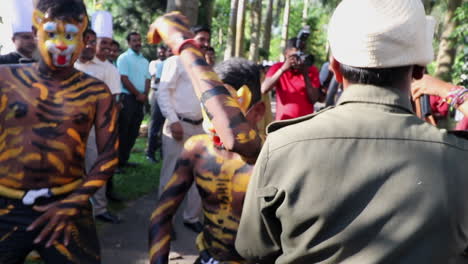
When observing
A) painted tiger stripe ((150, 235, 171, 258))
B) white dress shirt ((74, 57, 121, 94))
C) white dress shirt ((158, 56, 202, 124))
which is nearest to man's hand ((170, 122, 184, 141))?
white dress shirt ((158, 56, 202, 124))

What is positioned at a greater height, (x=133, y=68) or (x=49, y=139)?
(x=49, y=139)

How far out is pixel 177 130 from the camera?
4.57 metres

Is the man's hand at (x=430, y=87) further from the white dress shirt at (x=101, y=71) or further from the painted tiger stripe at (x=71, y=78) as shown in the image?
the white dress shirt at (x=101, y=71)

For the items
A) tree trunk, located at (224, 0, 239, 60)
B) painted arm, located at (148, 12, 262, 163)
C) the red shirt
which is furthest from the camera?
tree trunk, located at (224, 0, 239, 60)

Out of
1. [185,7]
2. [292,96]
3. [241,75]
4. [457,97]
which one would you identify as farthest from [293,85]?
[457,97]

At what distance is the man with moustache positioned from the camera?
15.3 feet

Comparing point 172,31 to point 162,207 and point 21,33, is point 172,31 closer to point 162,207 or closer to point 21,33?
point 162,207

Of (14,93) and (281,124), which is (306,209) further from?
(14,93)

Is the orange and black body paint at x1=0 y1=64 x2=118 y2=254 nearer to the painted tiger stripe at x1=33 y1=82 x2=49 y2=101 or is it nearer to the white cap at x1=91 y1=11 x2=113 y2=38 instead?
the painted tiger stripe at x1=33 y1=82 x2=49 y2=101

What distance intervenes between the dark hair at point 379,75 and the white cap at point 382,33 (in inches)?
0.9

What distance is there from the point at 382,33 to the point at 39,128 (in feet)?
6.25

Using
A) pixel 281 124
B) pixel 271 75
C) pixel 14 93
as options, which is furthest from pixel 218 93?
pixel 271 75

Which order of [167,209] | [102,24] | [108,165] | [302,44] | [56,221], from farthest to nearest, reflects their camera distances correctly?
1. [102,24]
2. [302,44]
3. [108,165]
4. [56,221]
5. [167,209]

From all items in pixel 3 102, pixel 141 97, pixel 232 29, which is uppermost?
pixel 3 102
